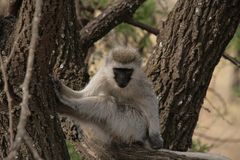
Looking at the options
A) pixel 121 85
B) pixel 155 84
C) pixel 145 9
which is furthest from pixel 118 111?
pixel 145 9

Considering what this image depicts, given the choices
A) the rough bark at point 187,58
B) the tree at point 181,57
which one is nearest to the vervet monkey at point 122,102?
the tree at point 181,57

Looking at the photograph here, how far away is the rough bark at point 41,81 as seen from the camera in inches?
137

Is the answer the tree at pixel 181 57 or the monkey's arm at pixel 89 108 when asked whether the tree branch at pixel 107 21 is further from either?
the monkey's arm at pixel 89 108

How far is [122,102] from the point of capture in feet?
15.8

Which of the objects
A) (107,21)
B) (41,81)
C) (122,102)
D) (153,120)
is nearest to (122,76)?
(122,102)

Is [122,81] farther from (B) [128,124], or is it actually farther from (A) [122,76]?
(B) [128,124]

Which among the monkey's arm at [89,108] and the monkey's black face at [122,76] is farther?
the monkey's black face at [122,76]

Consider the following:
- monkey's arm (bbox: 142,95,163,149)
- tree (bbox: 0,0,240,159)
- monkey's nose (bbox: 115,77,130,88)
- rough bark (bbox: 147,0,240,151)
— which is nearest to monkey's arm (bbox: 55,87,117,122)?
monkey's nose (bbox: 115,77,130,88)

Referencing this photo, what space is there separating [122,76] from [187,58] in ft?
2.64

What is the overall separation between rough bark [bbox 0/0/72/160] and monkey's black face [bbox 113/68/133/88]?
2.98 ft

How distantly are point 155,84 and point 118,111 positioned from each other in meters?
0.77

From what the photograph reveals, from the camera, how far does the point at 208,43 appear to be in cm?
520

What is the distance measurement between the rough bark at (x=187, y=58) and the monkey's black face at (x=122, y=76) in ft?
2.22

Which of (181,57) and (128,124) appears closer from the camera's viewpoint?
(128,124)
